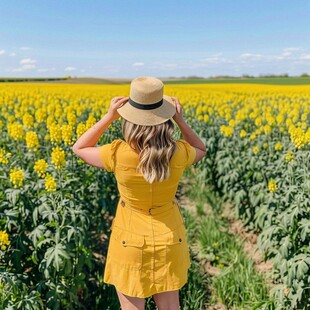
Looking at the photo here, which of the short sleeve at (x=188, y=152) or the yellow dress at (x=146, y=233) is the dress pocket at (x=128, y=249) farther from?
the short sleeve at (x=188, y=152)

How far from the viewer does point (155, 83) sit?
2.06 metres

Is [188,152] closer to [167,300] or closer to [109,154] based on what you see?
[109,154]

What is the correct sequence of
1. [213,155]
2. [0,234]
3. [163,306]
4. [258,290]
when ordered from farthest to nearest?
1. [213,155]
2. [258,290]
3. [0,234]
4. [163,306]

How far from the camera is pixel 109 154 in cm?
215

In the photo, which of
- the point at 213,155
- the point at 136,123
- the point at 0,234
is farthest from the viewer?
the point at 213,155

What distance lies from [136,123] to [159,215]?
56cm

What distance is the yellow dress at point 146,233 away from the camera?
216 centimetres

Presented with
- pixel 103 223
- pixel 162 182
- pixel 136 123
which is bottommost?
pixel 103 223

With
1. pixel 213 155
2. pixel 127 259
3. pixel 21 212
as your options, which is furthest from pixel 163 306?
pixel 213 155

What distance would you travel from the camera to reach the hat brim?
2012 millimetres

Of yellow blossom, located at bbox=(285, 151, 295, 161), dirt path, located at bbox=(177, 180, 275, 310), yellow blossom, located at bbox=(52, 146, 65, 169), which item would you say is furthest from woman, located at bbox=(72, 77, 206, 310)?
yellow blossom, located at bbox=(285, 151, 295, 161)

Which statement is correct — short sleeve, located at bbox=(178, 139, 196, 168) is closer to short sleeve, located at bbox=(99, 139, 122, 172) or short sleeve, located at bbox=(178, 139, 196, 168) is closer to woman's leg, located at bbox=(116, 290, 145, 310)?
short sleeve, located at bbox=(99, 139, 122, 172)

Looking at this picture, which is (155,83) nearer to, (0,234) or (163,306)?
(163,306)

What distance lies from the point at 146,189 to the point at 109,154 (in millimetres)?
267
